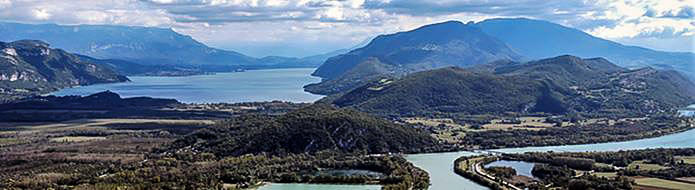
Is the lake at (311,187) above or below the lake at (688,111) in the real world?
above

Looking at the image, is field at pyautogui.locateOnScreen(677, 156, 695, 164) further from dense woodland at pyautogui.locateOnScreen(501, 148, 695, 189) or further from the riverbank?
dense woodland at pyautogui.locateOnScreen(501, 148, 695, 189)

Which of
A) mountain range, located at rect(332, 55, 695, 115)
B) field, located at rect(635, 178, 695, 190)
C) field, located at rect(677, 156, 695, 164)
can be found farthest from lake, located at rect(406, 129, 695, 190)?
mountain range, located at rect(332, 55, 695, 115)

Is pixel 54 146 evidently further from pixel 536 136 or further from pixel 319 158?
pixel 536 136

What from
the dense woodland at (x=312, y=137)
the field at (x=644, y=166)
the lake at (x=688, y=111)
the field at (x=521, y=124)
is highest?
the dense woodland at (x=312, y=137)

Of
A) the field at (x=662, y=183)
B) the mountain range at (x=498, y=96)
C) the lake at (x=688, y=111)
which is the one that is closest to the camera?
the field at (x=662, y=183)

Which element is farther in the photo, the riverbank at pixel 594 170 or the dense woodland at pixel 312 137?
the dense woodland at pixel 312 137

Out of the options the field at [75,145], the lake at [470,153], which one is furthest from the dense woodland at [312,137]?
the field at [75,145]

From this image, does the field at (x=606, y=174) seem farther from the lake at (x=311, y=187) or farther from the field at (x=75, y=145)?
the field at (x=75, y=145)

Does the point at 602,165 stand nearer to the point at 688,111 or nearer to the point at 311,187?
the point at 311,187

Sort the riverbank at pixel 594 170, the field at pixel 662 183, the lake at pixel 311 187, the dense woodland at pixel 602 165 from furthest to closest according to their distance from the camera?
the lake at pixel 311 187
the riverbank at pixel 594 170
the dense woodland at pixel 602 165
the field at pixel 662 183
